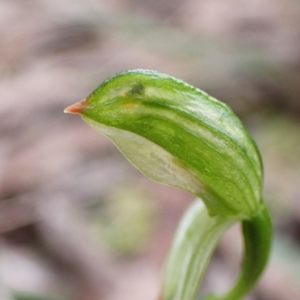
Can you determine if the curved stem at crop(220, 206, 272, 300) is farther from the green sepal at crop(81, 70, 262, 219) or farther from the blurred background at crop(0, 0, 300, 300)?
the blurred background at crop(0, 0, 300, 300)

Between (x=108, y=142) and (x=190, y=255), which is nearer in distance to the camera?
(x=190, y=255)

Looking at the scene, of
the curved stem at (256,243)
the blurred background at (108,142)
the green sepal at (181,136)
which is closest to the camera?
the green sepal at (181,136)

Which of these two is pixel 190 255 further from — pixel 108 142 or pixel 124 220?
pixel 108 142

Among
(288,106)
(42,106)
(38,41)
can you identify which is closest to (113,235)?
(42,106)

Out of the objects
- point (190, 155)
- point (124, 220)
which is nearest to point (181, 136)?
point (190, 155)

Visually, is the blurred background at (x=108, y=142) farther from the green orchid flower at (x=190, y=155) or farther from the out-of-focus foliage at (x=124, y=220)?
the green orchid flower at (x=190, y=155)

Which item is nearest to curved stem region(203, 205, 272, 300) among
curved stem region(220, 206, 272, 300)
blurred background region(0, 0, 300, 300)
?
curved stem region(220, 206, 272, 300)

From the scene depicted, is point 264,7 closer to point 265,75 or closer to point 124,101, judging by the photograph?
point 265,75

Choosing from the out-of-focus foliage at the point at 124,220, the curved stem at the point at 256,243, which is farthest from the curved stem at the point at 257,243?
the out-of-focus foliage at the point at 124,220

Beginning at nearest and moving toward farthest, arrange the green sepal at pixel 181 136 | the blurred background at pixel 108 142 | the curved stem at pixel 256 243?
the green sepal at pixel 181 136, the curved stem at pixel 256 243, the blurred background at pixel 108 142
